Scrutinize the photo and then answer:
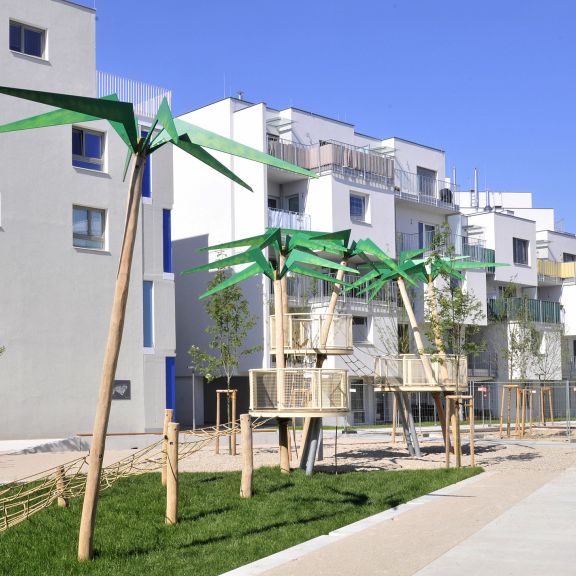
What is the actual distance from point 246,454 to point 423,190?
127ft

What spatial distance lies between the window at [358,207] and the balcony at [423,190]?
3294 millimetres

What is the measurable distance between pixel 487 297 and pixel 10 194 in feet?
104

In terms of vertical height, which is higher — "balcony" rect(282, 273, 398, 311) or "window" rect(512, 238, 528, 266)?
"window" rect(512, 238, 528, 266)

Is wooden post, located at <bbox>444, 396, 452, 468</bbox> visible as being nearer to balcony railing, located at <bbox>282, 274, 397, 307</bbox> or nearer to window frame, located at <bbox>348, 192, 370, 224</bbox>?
balcony railing, located at <bbox>282, 274, 397, 307</bbox>

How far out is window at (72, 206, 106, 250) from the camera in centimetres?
3328

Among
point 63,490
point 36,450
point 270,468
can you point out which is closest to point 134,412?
point 36,450

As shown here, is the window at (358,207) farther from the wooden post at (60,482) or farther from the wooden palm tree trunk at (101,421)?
the wooden palm tree trunk at (101,421)

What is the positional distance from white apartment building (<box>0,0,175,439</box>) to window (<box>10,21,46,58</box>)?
0.03m

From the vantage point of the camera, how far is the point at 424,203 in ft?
165

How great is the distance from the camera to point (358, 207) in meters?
45.7

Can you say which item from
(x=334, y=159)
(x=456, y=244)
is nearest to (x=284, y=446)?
(x=334, y=159)

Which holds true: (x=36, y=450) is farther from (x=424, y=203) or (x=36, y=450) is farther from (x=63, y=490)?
(x=424, y=203)

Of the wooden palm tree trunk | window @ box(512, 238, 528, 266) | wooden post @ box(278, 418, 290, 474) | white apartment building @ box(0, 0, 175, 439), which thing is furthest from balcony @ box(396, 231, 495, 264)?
the wooden palm tree trunk

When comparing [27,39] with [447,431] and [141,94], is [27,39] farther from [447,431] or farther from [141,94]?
[447,431]
